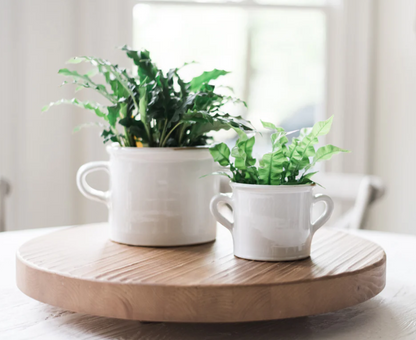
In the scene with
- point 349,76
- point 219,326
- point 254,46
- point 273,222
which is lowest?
point 219,326

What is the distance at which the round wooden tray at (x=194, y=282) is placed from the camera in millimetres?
505

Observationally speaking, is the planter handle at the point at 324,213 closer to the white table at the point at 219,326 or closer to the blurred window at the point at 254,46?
the white table at the point at 219,326

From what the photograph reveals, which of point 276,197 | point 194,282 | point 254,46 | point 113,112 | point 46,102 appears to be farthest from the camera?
point 254,46

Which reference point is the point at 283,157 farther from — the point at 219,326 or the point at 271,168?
the point at 219,326

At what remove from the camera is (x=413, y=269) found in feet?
2.76

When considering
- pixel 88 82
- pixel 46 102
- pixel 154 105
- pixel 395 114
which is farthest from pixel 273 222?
pixel 395 114

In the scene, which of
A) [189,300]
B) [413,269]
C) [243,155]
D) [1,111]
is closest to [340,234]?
[413,269]

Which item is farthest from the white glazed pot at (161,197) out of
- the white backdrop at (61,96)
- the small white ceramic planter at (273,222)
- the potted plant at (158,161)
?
the white backdrop at (61,96)

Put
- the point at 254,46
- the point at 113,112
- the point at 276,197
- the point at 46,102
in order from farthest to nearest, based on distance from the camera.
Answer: the point at 254,46 → the point at 46,102 → the point at 113,112 → the point at 276,197

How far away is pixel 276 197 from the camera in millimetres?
627

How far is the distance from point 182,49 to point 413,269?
1969 millimetres

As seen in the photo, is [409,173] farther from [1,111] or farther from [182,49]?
[1,111]

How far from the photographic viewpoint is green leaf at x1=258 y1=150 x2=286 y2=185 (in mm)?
626

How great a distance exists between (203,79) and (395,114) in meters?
2.16
